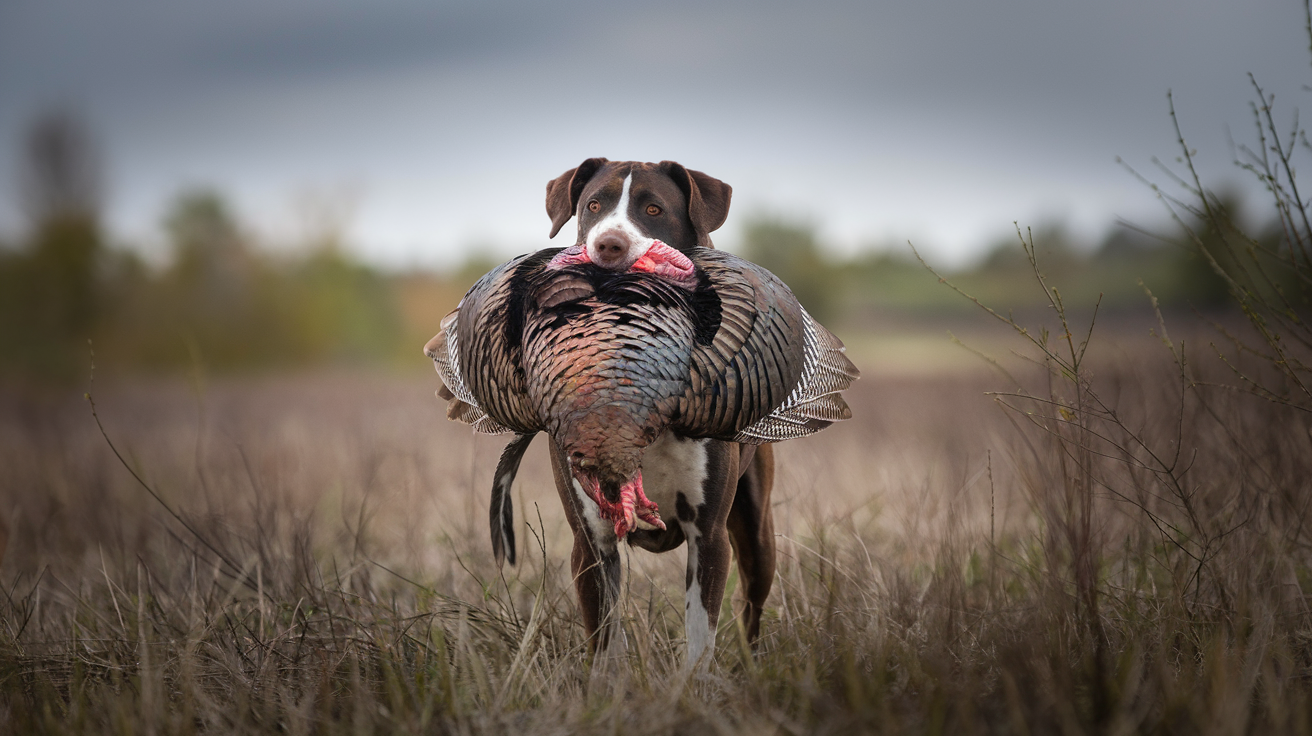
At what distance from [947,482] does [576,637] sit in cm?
371

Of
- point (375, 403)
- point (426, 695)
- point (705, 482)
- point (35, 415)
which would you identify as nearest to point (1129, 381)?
point (705, 482)

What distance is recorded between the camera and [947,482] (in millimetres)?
6086

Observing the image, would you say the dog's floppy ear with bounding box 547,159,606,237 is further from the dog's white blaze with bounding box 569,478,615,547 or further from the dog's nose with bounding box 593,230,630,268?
the dog's white blaze with bounding box 569,478,615,547

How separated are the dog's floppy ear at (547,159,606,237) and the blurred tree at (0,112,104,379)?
771 inches

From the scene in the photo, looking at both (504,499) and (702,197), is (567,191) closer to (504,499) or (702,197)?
(702,197)

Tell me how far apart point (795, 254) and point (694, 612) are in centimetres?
3366

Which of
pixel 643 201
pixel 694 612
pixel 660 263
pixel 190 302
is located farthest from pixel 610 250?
pixel 190 302

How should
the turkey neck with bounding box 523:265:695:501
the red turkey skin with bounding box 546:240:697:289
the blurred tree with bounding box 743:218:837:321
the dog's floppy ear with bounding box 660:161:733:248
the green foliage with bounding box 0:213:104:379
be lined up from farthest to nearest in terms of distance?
the blurred tree with bounding box 743:218:837:321 → the green foliage with bounding box 0:213:104:379 → the dog's floppy ear with bounding box 660:161:733:248 → the red turkey skin with bounding box 546:240:697:289 → the turkey neck with bounding box 523:265:695:501

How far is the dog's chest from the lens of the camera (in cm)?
276

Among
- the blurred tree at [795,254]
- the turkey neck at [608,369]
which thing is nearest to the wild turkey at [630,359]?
the turkey neck at [608,369]

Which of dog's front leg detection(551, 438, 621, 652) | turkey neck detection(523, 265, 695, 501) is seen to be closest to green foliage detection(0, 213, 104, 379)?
dog's front leg detection(551, 438, 621, 652)

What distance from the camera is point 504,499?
10.4ft

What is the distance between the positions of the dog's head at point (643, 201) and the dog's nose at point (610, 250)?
15 cm

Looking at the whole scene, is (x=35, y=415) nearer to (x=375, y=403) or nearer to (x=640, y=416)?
(x=375, y=403)
